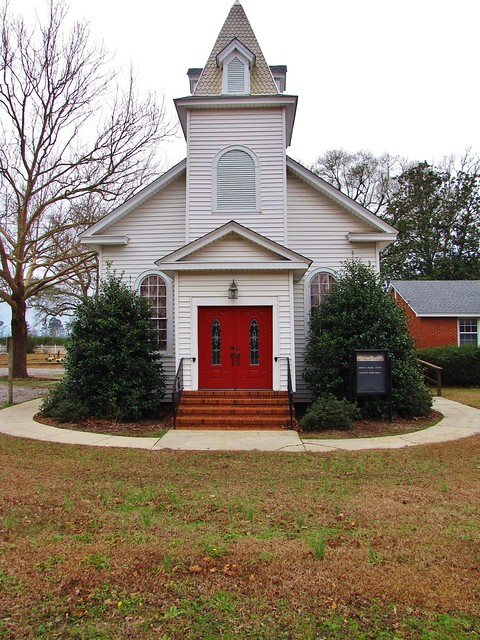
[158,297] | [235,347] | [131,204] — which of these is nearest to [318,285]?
[235,347]

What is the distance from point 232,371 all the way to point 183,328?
5.28ft

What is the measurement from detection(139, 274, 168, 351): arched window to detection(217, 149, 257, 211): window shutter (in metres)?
2.82

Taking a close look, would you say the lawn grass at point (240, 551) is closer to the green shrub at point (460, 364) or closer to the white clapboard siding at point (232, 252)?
the white clapboard siding at point (232, 252)

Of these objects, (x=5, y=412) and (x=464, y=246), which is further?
(x=464, y=246)

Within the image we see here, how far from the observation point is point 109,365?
11.2m

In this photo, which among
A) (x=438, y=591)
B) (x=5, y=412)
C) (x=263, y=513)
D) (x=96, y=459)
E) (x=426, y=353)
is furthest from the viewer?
(x=426, y=353)

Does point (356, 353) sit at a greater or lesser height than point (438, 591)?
Answer: greater

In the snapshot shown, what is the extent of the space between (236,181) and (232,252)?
94.5 inches

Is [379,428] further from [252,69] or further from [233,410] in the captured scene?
[252,69]

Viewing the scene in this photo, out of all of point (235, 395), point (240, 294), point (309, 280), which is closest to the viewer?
point (235, 395)

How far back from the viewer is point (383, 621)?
3.21 m

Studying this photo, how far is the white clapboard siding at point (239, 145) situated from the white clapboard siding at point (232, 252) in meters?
1.07

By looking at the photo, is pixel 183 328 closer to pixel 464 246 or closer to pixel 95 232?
pixel 95 232

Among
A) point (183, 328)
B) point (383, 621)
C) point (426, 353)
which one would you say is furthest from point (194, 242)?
point (426, 353)
